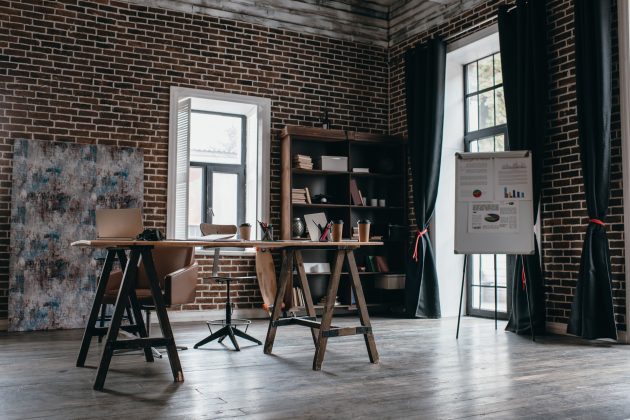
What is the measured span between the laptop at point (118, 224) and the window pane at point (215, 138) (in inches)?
113

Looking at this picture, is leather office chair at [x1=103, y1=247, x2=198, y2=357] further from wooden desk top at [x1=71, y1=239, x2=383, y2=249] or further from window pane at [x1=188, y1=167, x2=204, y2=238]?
window pane at [x1=188, y1=167, x2=204, y2=238]

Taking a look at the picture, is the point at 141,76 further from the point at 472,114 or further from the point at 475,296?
the point at 475,296

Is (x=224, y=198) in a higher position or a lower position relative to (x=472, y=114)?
lower

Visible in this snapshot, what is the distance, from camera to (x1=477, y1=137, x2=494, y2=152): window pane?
22.9 ft

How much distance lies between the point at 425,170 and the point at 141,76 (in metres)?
3.36

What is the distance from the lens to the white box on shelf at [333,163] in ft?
23.6

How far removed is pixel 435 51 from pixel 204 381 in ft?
16.3

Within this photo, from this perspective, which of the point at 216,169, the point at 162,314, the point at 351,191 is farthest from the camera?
the point at 351,191

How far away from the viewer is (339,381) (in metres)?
3.64

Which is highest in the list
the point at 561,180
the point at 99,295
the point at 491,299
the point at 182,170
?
the point at 182,170

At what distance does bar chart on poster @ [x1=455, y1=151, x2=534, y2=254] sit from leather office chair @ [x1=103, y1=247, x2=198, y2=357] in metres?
2.45

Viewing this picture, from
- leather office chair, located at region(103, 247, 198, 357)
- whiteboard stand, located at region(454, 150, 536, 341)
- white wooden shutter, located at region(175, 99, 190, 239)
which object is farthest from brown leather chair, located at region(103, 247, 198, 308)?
whiteboard stand, located at region(454, 150, 536, 341)

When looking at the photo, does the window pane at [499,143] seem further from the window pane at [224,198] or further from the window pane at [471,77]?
the window pane at [224,198]

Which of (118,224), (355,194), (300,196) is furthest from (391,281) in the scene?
(118,224)
